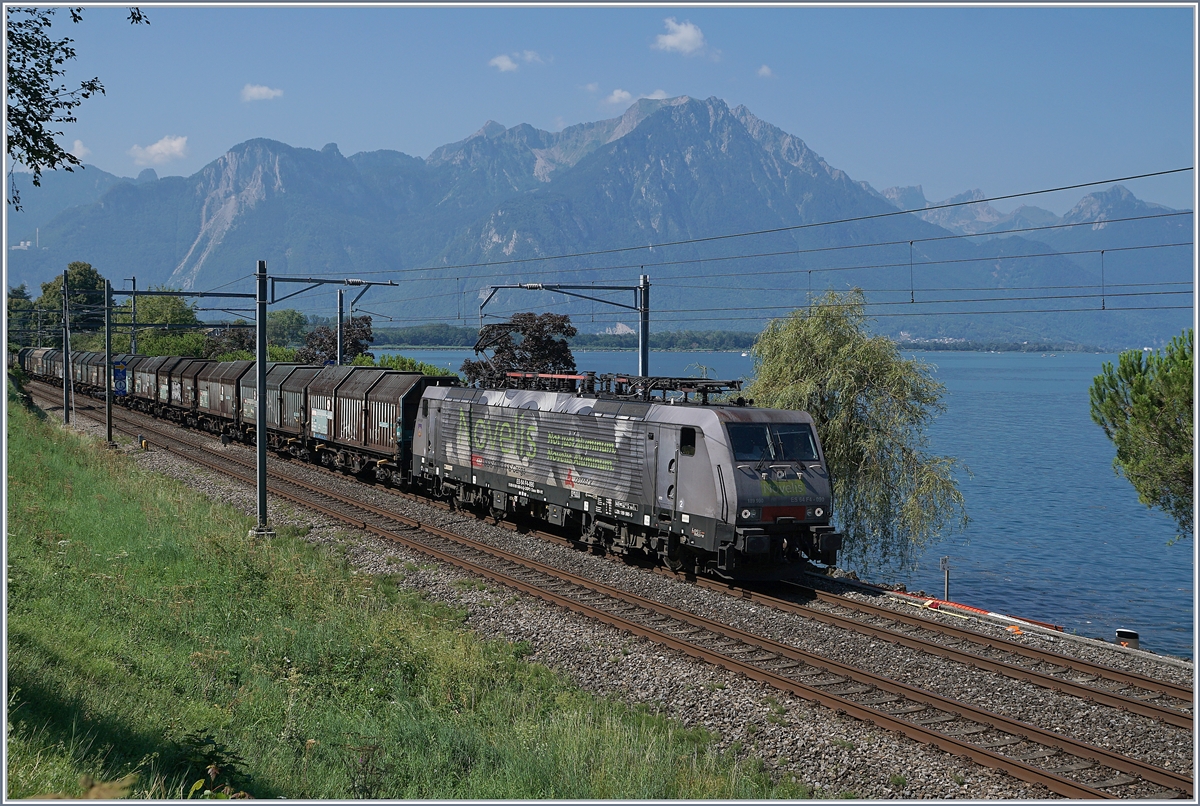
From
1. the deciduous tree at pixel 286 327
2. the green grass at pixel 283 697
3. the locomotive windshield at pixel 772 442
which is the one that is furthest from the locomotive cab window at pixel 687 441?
the deciduous tree at pixel 286 327

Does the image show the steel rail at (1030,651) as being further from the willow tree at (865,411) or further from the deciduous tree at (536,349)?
the deciduous tree at (536,349)

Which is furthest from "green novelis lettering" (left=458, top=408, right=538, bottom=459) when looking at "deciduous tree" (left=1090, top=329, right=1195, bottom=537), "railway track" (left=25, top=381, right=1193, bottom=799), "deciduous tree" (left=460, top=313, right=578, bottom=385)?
"deciduous tree" (left=460, top=313, right=578, bottom=385)

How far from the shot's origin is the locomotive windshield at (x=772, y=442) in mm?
18047

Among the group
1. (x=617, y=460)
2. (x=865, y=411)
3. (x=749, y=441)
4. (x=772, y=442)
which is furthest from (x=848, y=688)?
(x=865, y=411)

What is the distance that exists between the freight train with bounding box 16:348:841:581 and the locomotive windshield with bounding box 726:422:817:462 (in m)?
0.03

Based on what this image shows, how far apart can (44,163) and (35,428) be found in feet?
95.7

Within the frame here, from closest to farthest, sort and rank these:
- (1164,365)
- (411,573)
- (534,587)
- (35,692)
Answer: (35,692) < (534,587) < (411,573) < (1164,365)

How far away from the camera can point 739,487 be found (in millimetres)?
17578

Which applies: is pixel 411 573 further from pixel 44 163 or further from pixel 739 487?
pixel 44 163

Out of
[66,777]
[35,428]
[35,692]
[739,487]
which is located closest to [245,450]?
[35,428]

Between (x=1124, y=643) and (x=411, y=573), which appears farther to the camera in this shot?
(x=411, y=573)

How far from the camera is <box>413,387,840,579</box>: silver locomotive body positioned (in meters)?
17.9

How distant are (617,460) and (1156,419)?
12072 mm

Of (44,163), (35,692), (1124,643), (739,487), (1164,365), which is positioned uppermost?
(44,163)
